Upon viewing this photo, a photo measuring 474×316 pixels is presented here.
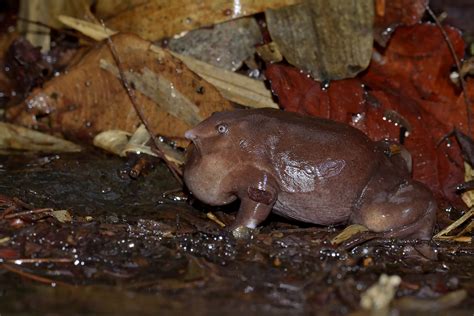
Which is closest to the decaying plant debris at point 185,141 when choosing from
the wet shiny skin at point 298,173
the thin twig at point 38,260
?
the thin twig at point 38,260

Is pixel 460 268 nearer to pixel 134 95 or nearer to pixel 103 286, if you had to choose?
pixel 103 286

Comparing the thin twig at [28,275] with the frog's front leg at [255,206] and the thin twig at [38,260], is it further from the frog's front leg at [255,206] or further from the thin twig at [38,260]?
the frog's front leg at [255,206]

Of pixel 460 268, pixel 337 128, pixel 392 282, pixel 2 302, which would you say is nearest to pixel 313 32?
pixel 337 128

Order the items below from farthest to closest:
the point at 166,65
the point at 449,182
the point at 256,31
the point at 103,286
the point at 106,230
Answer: the point at 256,31, the point at 166,65, the point at 449,182, the point at 106,230, the point at 103,286

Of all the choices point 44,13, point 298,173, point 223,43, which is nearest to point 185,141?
point 223,43

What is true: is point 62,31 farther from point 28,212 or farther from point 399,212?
point 399,212

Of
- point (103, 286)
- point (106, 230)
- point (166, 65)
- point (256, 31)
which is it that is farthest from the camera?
point (256, 31)
